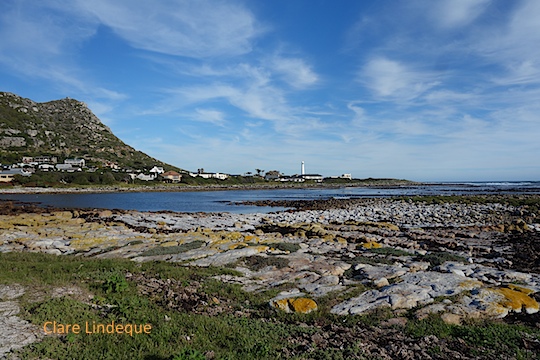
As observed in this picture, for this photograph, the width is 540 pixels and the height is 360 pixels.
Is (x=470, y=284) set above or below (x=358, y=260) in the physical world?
above

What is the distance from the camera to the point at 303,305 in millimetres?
10547

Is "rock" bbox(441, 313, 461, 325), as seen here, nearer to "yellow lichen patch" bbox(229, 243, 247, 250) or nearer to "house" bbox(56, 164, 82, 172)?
"yellow lichen patch" bbox(229, 243, 247, 250)

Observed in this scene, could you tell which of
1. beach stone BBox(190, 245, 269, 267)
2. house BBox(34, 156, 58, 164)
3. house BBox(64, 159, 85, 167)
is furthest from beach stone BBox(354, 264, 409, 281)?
house BBox(34, 156, 58, 164)

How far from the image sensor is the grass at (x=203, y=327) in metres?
7.07

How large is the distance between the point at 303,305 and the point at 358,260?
22.6 ft

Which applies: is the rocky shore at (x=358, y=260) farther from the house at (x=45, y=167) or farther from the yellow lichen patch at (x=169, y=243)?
the house at (x=45, y=167)

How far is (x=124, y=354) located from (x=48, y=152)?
203090 mm

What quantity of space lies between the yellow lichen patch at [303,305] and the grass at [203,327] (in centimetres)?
23

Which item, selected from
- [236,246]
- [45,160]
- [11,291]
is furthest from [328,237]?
[45,160]

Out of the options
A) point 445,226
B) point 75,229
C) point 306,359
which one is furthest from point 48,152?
point 306,359

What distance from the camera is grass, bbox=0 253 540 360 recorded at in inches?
278

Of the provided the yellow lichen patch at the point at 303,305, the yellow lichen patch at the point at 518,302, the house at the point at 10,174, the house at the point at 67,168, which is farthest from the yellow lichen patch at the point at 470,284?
the house at the point at 67,168

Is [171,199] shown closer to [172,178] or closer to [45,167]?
[172,178]

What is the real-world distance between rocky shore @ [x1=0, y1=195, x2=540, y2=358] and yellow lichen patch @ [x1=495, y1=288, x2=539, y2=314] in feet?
0.11
